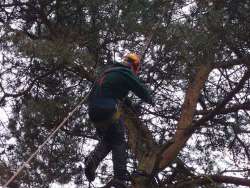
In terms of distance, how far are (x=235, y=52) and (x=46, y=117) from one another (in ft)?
8.10

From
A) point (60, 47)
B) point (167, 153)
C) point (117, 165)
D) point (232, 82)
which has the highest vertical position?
point (232, 82)

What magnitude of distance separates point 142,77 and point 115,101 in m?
1.63

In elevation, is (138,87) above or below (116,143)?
above

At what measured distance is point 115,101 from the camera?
5453mm

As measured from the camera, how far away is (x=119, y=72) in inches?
211

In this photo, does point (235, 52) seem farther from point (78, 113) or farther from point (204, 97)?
point (78, 113)

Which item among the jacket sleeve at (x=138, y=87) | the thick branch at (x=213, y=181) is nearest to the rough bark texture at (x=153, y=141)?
the thick branch at (x=213, y=181)

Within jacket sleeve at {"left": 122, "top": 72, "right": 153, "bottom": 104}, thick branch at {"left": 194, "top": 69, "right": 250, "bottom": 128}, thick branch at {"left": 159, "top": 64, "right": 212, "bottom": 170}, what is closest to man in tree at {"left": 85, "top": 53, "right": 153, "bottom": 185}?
jacket sleeve at {"left": 122, "top": 72, "right": 153, "bottom": 104}

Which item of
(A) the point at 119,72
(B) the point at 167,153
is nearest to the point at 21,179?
(B) the point at 167,153

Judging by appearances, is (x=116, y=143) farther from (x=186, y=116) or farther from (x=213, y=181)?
(x=186, y=116)

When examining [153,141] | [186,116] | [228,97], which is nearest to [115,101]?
[228,97]

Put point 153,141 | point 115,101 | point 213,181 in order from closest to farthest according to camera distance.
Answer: point 115,101 < point 213,181 < point 153,141

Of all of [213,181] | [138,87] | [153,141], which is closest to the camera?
[138,87]

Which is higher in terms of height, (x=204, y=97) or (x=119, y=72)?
(x=204, y=97)
